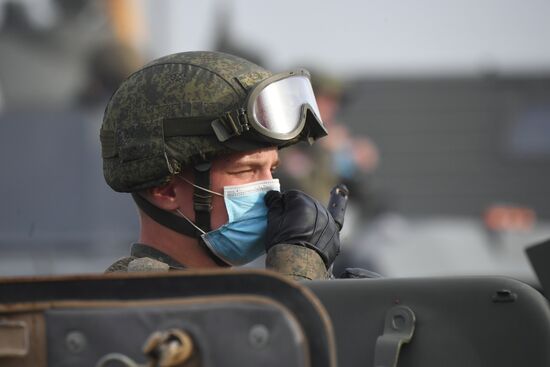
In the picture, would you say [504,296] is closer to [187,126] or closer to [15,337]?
[15,337]

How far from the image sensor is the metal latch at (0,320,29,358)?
1962 mm

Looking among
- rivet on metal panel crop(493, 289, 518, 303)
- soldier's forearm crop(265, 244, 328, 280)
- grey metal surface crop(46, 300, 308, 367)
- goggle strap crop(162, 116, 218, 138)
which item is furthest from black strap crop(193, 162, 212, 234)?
grey metal surface crop(46, 300, 308, 367)

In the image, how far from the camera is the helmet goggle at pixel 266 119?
303 cm

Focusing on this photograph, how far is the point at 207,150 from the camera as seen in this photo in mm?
3070

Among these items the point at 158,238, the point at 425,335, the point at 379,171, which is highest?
the point at 425,335

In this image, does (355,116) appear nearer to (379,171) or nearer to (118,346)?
(379,171)

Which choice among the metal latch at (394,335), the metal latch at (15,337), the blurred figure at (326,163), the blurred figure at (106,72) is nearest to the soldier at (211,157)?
the metal latch at (394,335)

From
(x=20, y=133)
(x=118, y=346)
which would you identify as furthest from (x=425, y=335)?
(x=20, y=133)

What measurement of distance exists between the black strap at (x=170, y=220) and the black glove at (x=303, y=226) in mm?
205

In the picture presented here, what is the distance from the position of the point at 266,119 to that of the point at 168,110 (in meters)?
0.25

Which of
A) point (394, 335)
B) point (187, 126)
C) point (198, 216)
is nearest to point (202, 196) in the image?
point (198, 216)

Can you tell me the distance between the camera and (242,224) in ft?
10.4

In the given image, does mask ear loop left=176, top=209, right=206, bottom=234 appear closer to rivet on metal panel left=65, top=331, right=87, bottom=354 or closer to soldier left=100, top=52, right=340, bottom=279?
soldier left=100, top=52, right=340, bottom=279

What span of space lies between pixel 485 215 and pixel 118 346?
11.0 meters
